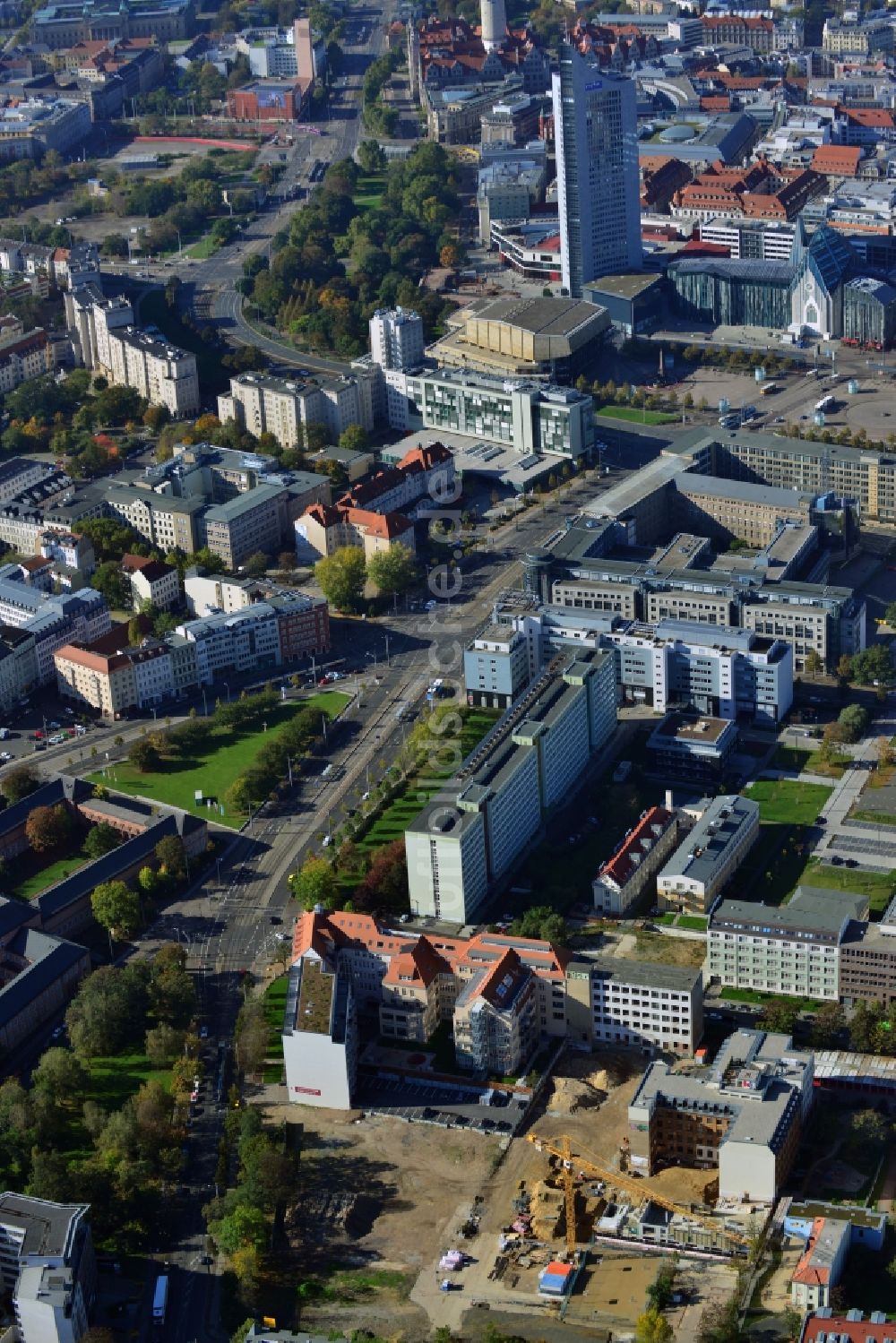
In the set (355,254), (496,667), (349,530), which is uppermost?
(355,254)

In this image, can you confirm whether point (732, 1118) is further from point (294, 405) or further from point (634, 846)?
point (294, 405)

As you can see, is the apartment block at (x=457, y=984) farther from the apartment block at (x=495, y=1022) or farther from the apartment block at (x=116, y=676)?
the apartment block at (x=116, y=676)

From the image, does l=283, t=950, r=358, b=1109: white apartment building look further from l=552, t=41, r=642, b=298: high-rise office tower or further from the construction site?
l=552, t=41, r=642, b=298: high-rise office tower

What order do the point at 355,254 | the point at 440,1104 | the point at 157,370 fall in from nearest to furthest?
the point at 440,1104
the point at 157,370
the point at 355,254

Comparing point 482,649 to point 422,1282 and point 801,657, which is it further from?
point 422,1282

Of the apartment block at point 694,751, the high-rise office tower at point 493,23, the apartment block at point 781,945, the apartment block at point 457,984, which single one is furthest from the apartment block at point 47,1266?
the high-rise office tower at point 493,23

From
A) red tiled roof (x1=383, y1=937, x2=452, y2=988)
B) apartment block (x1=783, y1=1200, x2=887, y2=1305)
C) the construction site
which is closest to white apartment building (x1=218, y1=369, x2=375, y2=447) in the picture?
red tiled roof (x1=383, y1=937, x2=452, y2=988)

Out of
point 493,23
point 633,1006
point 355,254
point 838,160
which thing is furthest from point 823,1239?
point 493,23
